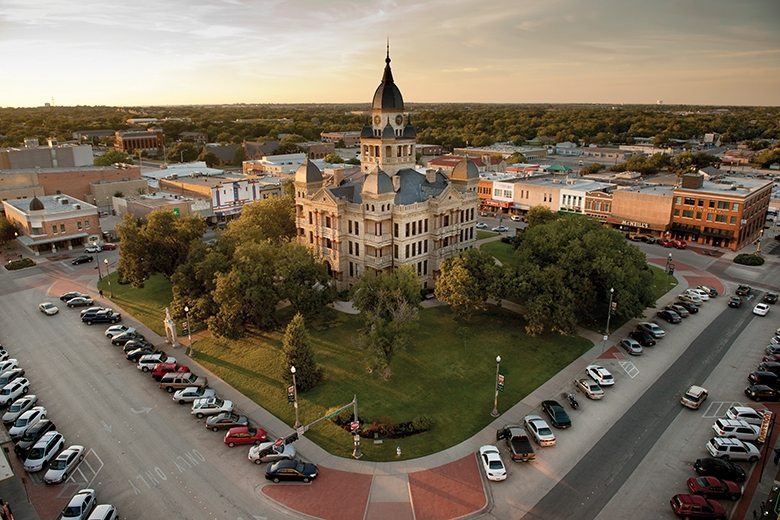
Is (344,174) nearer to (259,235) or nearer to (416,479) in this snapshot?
(259,235)

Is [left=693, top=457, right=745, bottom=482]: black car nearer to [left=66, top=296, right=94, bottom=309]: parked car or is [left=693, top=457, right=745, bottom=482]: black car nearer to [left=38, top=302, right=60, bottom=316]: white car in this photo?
[left=66, top=296, right=94, bottom=309]: parked car

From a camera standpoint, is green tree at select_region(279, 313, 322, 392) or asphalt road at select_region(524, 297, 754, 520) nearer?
asphalt road at select_region(524, 297, 754, 520)

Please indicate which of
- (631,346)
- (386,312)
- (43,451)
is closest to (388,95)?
(386,312)

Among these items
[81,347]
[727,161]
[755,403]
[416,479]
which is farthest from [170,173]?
[727,161]

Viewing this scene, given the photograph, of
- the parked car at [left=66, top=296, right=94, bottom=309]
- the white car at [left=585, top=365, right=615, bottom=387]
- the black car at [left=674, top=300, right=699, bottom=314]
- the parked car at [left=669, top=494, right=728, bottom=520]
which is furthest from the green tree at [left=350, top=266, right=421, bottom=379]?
the parked car at [left=66, top=296, right=94, bottom=309]

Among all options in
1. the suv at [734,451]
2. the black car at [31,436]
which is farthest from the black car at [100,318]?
the suv at [734,451]
